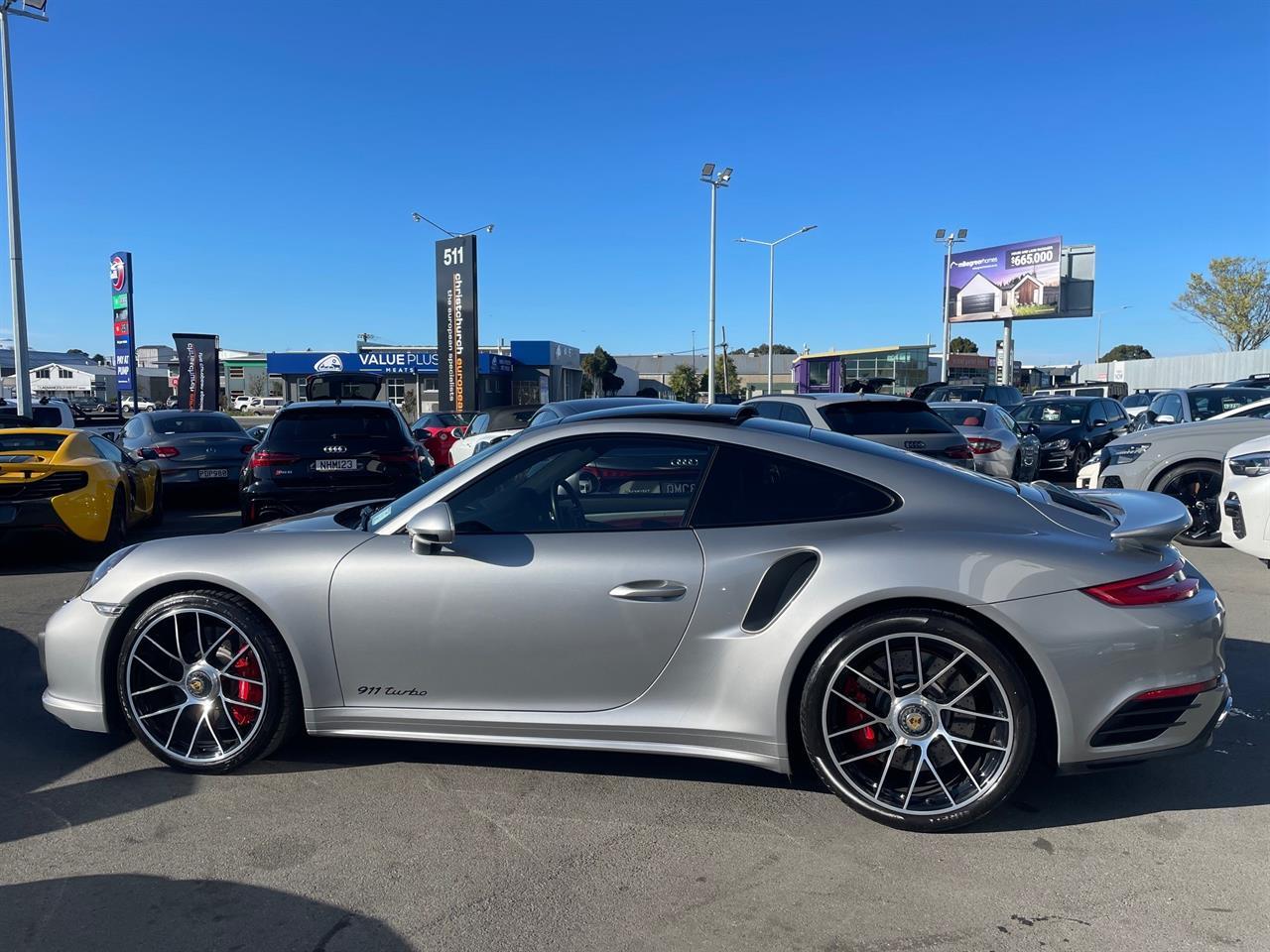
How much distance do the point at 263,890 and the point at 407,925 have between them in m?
0.55

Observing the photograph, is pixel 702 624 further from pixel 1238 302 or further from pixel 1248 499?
pixel 1238 302

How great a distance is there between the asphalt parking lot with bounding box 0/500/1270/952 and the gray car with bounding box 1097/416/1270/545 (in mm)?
5296

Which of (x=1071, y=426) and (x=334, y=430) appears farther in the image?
(x=1071, y=426)

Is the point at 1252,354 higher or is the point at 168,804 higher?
the point at 1252,354

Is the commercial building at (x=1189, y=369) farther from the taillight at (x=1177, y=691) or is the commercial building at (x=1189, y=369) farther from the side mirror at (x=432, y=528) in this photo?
the side mirror at (x=432, y=528)

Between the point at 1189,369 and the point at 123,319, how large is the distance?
57.3 meters

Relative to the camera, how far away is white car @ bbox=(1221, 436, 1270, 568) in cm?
686

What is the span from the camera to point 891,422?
9.26m

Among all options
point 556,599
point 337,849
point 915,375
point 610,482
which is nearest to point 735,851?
point 556,599

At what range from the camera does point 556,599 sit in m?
3.34

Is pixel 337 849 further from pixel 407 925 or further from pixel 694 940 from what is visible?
pixel 694 940

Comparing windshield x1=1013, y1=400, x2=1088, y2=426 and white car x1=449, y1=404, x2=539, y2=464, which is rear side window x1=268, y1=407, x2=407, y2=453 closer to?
white car x1=449, y1=404, x2=539, y2=464

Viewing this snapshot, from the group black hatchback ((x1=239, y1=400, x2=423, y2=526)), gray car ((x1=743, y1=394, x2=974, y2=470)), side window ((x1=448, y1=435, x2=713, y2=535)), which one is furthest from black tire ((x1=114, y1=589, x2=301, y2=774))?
gray car ((x1=743, y1=394, x2=974, y2=470))

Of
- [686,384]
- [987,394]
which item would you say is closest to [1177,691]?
[987,394]
